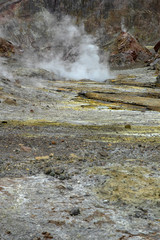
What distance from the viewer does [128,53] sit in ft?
394

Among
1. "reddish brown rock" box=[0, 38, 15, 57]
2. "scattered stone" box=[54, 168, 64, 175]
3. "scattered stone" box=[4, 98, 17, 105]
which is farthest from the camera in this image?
"reddish brown rock" box=[0, 38, 15, 57]

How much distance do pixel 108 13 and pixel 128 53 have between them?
54337 millimetres

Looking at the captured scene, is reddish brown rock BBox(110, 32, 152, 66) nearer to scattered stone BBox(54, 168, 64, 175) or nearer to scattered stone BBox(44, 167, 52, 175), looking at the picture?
scattered stone BBox(54, 168, 64, 175)

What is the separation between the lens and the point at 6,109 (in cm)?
2759

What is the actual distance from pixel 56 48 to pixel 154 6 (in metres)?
66.1

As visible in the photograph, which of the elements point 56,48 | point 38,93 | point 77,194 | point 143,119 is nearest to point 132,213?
point 77,194

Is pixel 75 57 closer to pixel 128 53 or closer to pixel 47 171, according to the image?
pixel 128 53

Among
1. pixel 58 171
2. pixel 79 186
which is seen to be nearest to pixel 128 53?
pixel 58 171

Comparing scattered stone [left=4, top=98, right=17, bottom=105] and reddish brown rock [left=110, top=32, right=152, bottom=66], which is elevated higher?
reddish brown rock [left=110, top=32, right=152, bottom=66]

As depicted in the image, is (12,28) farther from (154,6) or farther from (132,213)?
(132,213)

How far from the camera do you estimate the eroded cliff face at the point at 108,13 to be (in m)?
154

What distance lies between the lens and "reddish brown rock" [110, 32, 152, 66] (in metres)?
120

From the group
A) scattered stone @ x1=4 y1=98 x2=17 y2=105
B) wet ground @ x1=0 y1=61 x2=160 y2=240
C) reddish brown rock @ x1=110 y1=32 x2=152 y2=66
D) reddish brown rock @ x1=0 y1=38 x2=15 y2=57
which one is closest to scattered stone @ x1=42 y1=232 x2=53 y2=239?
wet ground @ x1=0 y1=61 x2=160 y2=240

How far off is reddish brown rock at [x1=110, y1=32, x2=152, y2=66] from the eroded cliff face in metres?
32.3
